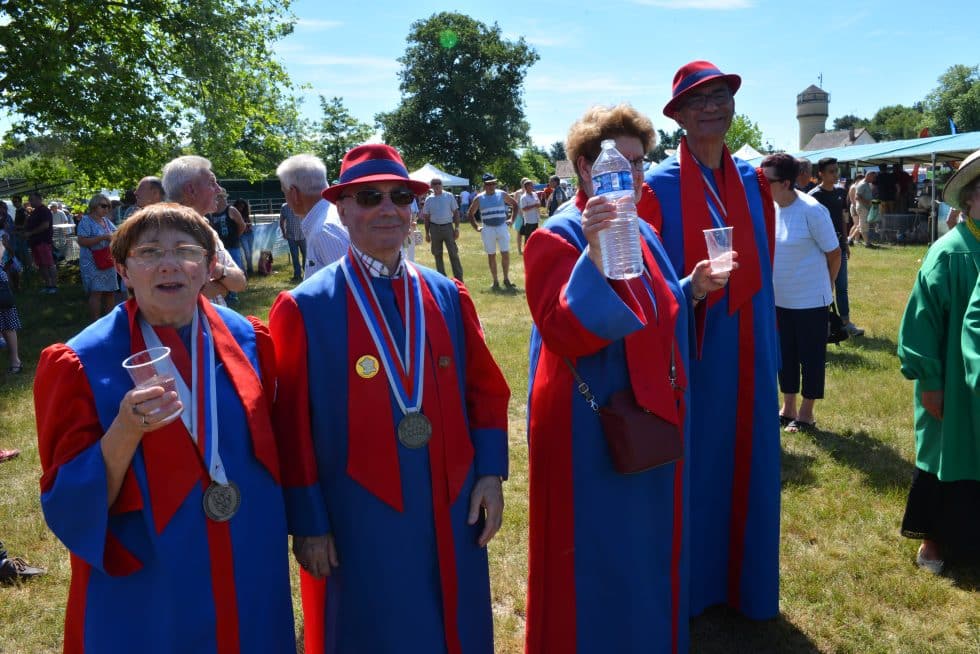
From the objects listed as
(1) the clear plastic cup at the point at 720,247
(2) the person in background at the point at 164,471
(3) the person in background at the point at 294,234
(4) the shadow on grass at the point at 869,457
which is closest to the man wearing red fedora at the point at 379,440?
(2) the person in background at the point at 164,471

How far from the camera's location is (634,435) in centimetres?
236

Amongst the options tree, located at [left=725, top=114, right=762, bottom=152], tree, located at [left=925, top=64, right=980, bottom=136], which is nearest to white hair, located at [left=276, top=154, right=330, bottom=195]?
tree, located at [left=725, top=114, right=762, bottom=152]

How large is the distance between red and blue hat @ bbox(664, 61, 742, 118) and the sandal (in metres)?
3.73

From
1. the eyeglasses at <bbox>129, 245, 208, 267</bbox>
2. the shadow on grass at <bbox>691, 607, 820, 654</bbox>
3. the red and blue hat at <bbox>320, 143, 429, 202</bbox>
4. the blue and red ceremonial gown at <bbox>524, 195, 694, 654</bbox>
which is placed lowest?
the shadow on grass at <bbox>691, 607, 820, 654</bbox>

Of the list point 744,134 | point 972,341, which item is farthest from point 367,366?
point 744,134

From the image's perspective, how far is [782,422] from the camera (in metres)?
6.28

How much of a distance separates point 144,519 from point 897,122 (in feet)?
479

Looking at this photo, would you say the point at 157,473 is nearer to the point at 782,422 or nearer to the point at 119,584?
the point at 119,584

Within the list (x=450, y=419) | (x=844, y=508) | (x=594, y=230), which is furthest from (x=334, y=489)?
(x=844, y=508)

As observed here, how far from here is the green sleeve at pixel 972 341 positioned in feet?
10.2

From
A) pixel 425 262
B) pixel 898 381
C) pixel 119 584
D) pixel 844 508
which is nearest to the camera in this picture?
pixel 119 584

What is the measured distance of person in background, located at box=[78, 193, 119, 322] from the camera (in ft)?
34.8

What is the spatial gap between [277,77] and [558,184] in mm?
8169

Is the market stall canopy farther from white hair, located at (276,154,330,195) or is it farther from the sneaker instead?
the sneaker
